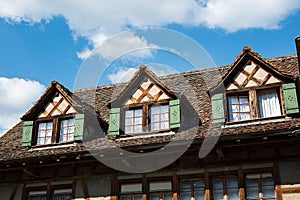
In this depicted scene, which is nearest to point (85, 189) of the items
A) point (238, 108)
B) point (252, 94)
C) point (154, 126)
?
point (154, 126)

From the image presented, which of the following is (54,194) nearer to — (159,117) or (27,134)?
(27,134)

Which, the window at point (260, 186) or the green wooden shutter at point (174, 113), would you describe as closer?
the window at point (260, 186)

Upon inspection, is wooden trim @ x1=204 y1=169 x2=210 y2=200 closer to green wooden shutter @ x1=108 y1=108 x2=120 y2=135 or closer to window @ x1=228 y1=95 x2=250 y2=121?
window @ x1=228 y1=95 x2=250 y2=121

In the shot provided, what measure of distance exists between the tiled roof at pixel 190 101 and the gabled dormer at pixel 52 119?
0.37m

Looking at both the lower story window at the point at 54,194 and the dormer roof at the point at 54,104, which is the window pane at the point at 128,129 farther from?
the lower story window at the point at 54,194

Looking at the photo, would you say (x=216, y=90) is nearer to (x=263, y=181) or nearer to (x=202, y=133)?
(x=202, y=133)

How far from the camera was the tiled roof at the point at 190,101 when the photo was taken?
13.1 m

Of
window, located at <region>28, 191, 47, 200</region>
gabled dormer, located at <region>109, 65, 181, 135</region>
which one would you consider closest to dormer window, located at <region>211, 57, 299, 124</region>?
gabled dormer, located at <region>109, 65, 181, 135</region>

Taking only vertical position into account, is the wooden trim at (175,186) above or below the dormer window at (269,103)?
below

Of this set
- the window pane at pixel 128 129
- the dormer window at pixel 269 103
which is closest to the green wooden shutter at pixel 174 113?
the window pane at pixel 128 129

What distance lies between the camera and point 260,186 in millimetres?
12547

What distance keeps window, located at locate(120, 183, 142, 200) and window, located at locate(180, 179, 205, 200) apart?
1.32 m

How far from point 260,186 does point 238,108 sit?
8.83 feet

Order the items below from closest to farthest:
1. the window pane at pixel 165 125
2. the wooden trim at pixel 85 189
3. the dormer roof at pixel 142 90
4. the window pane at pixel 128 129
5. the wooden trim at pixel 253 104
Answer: the wooden trim at pixel 253 104 → the wooden trim at pixel 85 189 → the window pane at pixel 165 125 → the window pane at pixel 128 129 → the dormer roof at pixel 142 90
